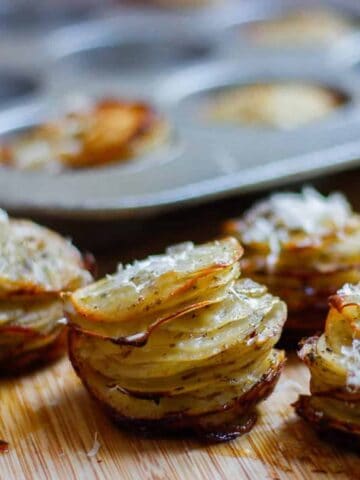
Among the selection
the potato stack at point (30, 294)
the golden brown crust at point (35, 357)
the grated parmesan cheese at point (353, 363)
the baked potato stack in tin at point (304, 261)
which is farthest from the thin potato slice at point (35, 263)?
the grated parmesan cheese at point (353, 363)

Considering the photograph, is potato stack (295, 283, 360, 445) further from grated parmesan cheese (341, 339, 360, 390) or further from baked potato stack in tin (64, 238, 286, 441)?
baked potato stack in tin (64, 238, 286, 441)

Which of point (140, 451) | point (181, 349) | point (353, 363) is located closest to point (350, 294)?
point (353, 363)

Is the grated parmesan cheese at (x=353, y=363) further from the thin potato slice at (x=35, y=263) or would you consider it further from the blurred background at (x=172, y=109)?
the blurred background at (x=172, y=109)

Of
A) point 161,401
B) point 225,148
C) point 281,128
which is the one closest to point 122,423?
point 161,401

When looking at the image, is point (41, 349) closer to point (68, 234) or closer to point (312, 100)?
point (68, 234)

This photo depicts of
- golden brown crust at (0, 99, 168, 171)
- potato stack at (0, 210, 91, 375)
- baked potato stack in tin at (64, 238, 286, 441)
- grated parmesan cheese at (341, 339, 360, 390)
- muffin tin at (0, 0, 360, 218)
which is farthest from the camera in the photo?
golden brown crust at (0, 99, 168, 171)

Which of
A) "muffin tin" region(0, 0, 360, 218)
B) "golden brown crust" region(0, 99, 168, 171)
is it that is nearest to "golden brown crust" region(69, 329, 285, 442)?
"muffin tin" region(0, 0, 360, 218)
